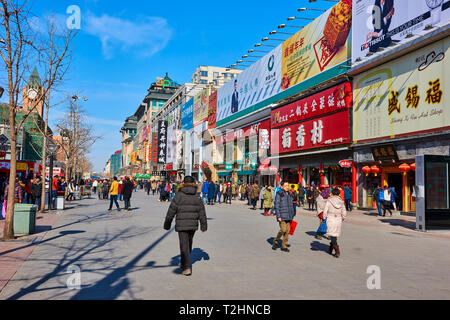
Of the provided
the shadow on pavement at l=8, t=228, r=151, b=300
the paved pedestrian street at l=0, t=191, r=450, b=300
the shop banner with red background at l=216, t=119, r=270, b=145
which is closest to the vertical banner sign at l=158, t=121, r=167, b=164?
the shop banner with red background at l=216, t=119, r=270, b=145

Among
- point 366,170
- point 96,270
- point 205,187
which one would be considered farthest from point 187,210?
point 205,187

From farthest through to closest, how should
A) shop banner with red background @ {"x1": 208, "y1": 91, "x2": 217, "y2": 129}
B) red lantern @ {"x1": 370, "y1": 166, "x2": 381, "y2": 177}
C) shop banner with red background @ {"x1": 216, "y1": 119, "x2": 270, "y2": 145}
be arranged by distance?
shop banner with red background @ {"x1": 208, "y1": 91, "x2": 217, "y2": 129}, shop banner with red background @ {"x1": 216, "y1": 119, "x2": 270, "y2": 145}, red lantern @ {"x1": 370, "y1": 166, "x2": 381, "y2": 177}

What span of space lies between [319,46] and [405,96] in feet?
33.0

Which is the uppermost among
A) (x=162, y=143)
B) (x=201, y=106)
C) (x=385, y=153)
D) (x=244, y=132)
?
(x=201, y=106)

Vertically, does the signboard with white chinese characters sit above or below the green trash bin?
above

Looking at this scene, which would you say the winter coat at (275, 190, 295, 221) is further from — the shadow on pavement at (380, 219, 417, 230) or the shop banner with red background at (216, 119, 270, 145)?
the shop banner with red background at (216, 119, 270, 145)

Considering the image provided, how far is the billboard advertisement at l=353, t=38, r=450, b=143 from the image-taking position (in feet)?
64.1

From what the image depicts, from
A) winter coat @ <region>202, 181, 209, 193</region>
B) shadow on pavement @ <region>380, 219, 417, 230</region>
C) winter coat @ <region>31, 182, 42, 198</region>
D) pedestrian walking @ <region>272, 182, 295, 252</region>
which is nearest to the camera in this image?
pedestrian walking @ <region>272, 182, 295, 252</region>

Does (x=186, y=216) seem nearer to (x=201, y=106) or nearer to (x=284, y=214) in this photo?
(x=284, y=214)

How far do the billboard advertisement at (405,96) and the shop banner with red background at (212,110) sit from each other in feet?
103

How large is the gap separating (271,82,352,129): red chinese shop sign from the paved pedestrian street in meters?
15.4

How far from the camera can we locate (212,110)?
188 ft

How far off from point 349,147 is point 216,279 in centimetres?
2188
